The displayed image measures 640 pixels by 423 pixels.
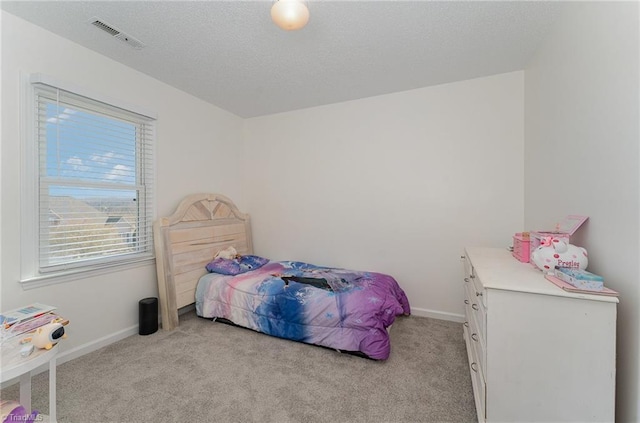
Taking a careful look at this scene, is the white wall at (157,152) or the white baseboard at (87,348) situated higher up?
the white wall at (157,152)

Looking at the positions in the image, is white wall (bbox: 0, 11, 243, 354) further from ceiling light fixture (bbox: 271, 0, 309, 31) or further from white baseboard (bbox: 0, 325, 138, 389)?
ceiling light fixture (bbox: 271, 0, 309, 31)

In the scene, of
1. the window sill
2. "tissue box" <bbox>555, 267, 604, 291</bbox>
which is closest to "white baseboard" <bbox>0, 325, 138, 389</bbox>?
the window sill

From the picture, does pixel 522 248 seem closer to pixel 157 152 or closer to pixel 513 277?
pixel 513 277

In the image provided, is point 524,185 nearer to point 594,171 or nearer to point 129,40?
point 594,171

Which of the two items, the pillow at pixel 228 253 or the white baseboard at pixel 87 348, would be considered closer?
the white baseboard at pixel 87 348

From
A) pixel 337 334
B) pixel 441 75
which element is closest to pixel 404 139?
Result: pixel 441 75

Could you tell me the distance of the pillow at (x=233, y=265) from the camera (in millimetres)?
2924

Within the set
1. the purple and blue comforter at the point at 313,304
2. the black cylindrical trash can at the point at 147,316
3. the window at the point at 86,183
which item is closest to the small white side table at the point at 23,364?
the window at the point at 86,183

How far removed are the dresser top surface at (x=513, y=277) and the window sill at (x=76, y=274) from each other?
9.58ft

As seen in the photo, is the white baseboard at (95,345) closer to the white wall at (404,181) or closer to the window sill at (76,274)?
the window sill at (76,274)

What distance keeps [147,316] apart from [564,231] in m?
3.37

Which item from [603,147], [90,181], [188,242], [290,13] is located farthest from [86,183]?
[603,147]

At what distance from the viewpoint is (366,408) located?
156cm

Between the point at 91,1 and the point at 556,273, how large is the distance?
3.22 meters
